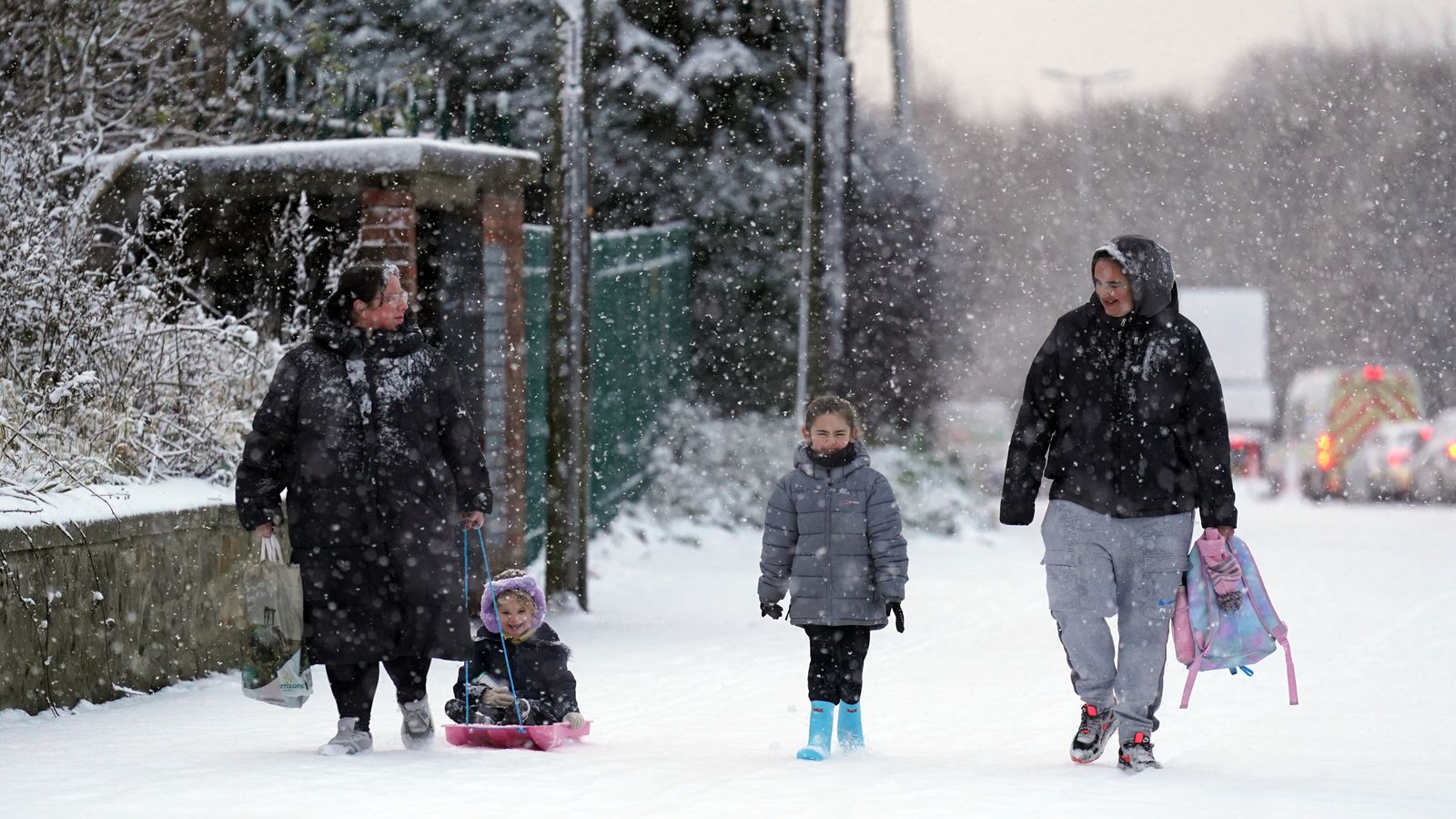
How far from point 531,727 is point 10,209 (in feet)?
14.2

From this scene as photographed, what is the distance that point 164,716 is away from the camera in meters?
7.96

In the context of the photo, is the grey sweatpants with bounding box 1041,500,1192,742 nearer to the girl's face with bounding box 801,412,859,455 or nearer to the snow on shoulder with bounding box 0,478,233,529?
the girl's face with bounding box 801,412,859,455

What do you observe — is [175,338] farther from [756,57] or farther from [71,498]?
[756,57]

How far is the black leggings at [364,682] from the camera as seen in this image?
6.73 meters

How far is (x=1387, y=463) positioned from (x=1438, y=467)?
34.7 inches

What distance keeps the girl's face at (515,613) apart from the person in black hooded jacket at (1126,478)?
180cm

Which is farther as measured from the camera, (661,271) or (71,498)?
(661,271)

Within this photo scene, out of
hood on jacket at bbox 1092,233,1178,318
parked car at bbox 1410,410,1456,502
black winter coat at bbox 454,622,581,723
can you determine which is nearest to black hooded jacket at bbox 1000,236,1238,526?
hood on jacket at bbox 1092,233,1178,318

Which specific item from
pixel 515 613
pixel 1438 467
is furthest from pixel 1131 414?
pixel 1438 467

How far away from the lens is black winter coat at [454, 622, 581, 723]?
722 centimetres

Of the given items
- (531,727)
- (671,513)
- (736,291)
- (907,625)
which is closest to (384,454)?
(531,727)

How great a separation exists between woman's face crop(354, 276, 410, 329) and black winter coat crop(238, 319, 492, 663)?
50mm

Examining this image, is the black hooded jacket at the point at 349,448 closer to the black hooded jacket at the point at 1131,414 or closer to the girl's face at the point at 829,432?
the girl's face at the point at 829,432

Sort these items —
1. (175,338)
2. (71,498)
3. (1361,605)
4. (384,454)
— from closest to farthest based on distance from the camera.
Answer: (384,454)
(71,498)
(175,338)
(1361,605)
